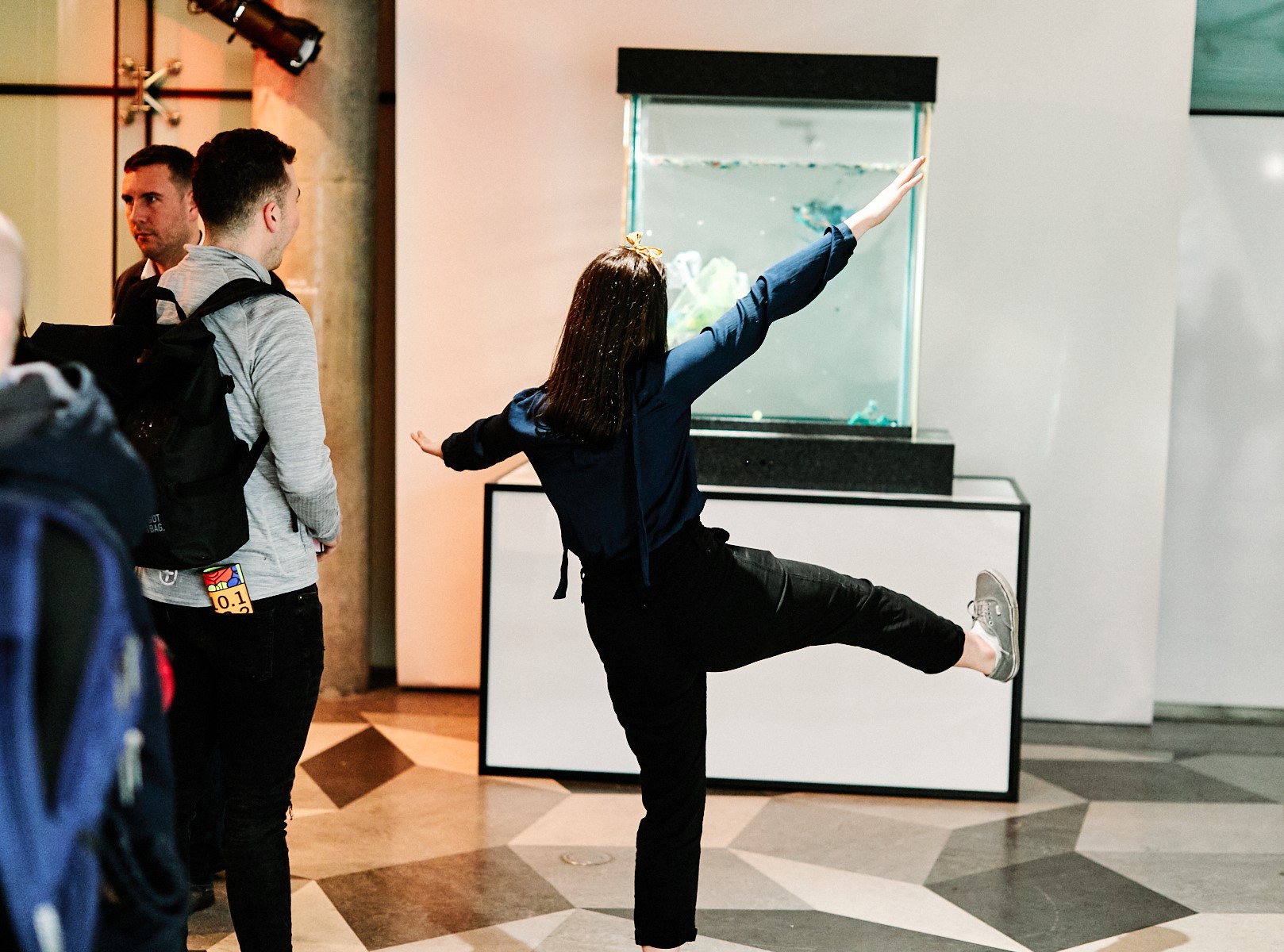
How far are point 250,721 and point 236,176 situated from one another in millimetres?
961

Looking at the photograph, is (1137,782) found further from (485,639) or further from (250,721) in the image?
(250,721)

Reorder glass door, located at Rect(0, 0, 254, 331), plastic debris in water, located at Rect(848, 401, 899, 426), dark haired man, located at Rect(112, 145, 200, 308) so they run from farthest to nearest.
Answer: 1. glass door, located at Rect(0, 0, 254, 331)
2. plastic debris in water, located at Rect(848, 401, 899, 426)
3. dark haired man, located at Rect(112, 145, 200, 308)

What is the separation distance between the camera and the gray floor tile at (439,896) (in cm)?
301

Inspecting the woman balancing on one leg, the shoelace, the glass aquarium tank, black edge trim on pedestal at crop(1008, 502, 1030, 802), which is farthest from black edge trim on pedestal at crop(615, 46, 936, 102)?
the shoelace

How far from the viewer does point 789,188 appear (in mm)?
4168

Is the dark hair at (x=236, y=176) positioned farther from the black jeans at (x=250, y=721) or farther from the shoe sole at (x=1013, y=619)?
the shoe sole at (x=1013, y=619)

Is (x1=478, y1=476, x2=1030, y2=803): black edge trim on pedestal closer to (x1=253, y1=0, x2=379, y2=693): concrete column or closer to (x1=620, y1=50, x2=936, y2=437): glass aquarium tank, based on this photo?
(x1=620, y1=50, x2=936, y2=437): glass aquarium tank

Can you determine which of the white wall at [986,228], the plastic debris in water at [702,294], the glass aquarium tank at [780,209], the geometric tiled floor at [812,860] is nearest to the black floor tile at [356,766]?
the geometric tiled floor at [812,860]

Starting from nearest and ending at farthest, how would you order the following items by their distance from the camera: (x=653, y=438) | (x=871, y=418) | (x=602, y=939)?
(x=653, y=438), (x=602, y=939), (x=871, y=418)

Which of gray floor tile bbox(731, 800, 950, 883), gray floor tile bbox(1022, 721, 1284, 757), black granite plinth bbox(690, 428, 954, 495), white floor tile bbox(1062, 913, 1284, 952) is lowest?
gray floor tile bbox(731, 800, 950, 883)

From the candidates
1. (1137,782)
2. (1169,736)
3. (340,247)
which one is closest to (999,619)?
(1137,782)

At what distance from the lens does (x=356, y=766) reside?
416 cm

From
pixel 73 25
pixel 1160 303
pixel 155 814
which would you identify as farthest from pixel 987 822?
pixel 73 25

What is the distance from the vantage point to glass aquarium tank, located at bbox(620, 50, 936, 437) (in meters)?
3.99
